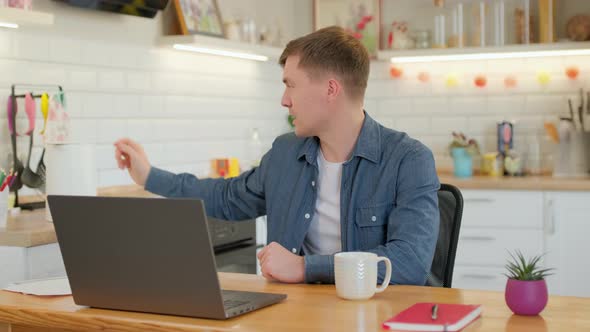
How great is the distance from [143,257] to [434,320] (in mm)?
587

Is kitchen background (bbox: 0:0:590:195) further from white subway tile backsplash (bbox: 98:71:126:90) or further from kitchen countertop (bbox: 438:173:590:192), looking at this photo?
kitchen countertop (bbox: 438:173:590:192)

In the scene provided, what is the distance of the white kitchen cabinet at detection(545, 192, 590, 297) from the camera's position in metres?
4.59

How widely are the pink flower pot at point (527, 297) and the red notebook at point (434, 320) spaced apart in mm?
71

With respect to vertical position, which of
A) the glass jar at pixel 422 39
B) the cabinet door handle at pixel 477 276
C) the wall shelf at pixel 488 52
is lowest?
the cabinet door handle at pixel 477 276

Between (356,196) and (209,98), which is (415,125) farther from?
(356,196)

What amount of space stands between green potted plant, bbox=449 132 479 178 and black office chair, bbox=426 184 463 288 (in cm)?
253

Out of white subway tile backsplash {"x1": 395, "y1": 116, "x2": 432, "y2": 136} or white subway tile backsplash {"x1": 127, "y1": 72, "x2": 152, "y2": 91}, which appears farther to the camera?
white subway tile backsplash {"x1": 395, "y1": 116, "x2": 432, "y2": 136}

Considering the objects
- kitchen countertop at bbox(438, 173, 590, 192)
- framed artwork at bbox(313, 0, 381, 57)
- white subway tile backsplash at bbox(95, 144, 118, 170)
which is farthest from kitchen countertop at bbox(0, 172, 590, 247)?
framed artwork at bbox(313, 0, 381, 57)

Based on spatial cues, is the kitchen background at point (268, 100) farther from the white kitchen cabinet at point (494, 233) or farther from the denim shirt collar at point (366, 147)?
the denim shirt collar at point (366, 147)

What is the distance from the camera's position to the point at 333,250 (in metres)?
2.54

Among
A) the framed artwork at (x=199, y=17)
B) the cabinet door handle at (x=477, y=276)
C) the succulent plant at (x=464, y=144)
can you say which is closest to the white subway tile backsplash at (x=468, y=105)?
the succulent plant at (x=464, y=144)

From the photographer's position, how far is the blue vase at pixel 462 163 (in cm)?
511

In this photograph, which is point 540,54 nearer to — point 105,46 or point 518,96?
point 518,96

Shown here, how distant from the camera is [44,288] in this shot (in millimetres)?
2133
